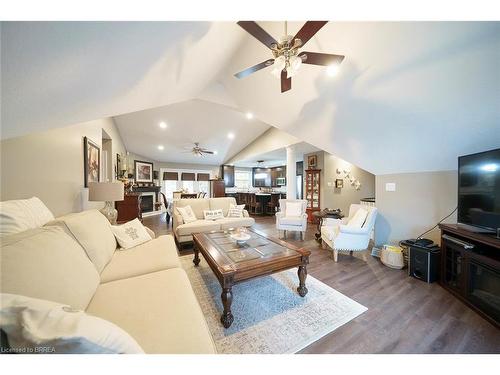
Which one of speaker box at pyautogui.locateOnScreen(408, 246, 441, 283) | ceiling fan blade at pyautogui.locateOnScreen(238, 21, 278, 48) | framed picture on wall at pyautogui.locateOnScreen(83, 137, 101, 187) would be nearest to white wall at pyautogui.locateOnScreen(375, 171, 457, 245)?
speaker box at pyautogui.locateOnScreen(408, 246, 441, 283)

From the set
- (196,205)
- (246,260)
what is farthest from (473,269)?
(196,205)

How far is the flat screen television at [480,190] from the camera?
164 centimetres

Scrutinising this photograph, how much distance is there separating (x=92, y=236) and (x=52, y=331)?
1.24 m

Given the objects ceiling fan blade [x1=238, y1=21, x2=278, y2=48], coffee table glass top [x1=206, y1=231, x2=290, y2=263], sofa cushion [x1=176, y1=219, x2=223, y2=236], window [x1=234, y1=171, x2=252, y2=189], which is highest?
ceiling fan blade [x1=238, y1=21, x2=278, y2=48]

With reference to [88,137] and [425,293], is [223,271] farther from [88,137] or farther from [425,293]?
[88,137]

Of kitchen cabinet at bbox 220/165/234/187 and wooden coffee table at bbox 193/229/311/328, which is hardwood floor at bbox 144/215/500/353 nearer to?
wooden coffee table at bbox 193/229/311/328

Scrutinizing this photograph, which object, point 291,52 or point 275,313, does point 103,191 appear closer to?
point 275,313

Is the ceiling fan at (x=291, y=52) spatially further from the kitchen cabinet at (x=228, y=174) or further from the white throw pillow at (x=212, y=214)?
the kitchen cabinet at (x=228, y=174)

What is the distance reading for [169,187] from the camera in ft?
27.0

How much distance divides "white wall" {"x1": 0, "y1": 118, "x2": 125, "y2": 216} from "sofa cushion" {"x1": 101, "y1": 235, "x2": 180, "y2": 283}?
0.93m

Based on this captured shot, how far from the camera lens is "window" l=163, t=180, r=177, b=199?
8117mm
